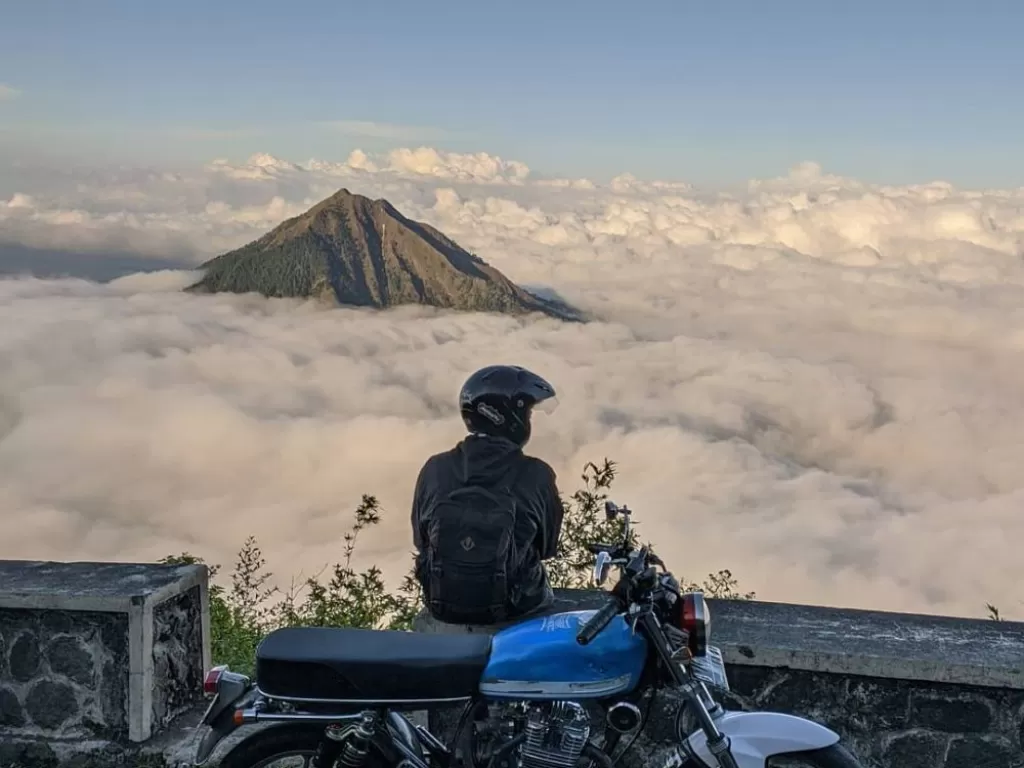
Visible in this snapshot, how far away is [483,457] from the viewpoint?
12.9 ft

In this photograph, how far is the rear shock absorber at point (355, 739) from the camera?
3.06 m

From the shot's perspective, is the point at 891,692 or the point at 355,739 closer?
the point at 355,739

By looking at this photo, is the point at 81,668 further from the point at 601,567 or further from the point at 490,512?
the point at 601,567

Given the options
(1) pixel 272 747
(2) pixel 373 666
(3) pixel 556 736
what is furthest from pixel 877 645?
(1) pixel 272 747

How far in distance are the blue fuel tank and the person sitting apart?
85cm

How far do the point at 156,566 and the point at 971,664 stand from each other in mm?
3778

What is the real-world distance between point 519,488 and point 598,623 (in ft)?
3.50

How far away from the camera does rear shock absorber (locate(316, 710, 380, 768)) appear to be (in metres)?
3.06

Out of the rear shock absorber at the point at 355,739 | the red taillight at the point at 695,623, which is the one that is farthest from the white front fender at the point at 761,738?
the rear shock absorber at the point at 355,739

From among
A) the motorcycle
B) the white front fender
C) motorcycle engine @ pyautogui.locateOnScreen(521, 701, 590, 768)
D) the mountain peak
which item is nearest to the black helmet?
the motorcycle

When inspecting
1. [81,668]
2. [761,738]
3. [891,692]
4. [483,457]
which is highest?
[483,457]

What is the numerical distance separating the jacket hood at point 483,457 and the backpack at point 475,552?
0.04m

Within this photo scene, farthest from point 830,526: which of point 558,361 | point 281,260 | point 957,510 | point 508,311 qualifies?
point 281,260

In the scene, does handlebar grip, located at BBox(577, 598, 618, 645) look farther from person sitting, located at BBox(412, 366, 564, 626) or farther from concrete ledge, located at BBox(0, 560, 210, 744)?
concrete ledge, located at BBox(0, 560, 210, 744)
